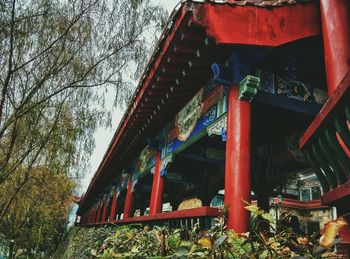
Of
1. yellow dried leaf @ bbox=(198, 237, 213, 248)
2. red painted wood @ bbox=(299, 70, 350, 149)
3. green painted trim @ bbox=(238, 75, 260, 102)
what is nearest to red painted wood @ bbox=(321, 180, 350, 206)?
red painted wood @ bbox=(299, 70, 350, 149)

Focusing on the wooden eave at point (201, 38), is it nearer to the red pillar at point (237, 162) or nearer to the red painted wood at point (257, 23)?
the red painted wood at point (257, 23)

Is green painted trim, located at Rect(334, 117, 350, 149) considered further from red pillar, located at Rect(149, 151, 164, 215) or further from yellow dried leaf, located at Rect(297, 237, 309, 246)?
red pillar, located at Rect(149, 151, 164, 215)

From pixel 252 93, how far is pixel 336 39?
3.22 feet

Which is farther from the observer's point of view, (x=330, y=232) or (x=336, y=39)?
(x=336, y=39)

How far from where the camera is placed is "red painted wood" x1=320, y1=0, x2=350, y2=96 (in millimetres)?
3025

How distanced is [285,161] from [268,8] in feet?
9.57

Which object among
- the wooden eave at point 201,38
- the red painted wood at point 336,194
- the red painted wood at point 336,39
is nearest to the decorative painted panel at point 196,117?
the wooden eave at point 201,38

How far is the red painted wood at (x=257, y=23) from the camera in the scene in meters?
2.79

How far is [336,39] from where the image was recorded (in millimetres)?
3121

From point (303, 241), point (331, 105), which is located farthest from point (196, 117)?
point (303, 241)

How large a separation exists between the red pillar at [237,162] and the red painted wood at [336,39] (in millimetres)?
873

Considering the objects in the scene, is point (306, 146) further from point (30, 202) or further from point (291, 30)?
point (30, 202)

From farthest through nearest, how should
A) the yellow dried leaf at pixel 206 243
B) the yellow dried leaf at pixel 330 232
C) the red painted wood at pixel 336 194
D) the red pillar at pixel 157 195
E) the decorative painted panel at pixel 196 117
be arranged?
1. the red pillar at pixel 157 195
2. the decorative painted panel at pixel 196 117
3. the red painted wood at pixel 336 194
4. the yellow dried leaf at pixel 206 243
5. the yellow dried leaf at pixel 330 232

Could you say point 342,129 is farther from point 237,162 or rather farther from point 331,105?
point 237,162
